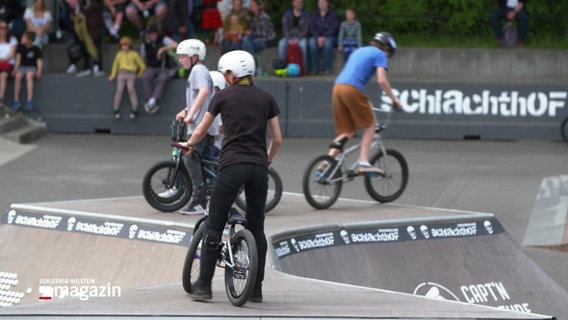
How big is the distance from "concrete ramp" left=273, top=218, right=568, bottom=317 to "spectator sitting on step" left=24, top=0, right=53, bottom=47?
13.2 meters

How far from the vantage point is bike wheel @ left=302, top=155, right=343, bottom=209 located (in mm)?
11930

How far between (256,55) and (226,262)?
1498 centimetres

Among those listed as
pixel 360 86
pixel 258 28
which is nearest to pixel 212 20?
pixel 258 28

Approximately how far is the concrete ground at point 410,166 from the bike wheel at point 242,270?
198 inches

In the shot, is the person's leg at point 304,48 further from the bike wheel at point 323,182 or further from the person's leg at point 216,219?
the person's leg at point 216,219

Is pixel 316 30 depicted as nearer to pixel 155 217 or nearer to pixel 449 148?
pixel 449 148

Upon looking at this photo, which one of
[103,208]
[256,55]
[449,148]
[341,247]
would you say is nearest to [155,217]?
[103,208]

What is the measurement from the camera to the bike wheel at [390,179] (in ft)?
41.3

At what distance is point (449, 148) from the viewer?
20281 millimetres

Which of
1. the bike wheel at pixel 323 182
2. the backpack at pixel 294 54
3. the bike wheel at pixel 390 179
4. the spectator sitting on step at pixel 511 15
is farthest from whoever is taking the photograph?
the spectator sitting on step at pixel 511 15

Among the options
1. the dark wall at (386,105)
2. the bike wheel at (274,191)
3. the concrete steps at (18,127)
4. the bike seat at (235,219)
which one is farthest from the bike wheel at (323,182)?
the concrete steps at (18,127)

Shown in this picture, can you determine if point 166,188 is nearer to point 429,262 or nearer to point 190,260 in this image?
point 429,262

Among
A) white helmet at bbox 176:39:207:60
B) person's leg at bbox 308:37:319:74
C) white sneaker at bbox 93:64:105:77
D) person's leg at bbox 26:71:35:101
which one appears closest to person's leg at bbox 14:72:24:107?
person's leg at bbox 26:71:35:101

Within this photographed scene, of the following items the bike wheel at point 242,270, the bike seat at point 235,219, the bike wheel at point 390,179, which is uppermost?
the bike seat at point 235,219
